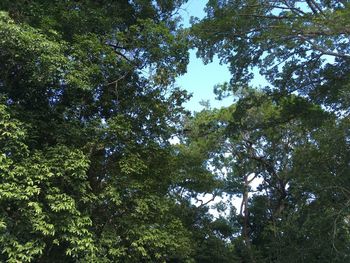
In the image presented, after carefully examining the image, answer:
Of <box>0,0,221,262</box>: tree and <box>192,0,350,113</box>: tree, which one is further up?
<box>192,0,350,113</box>: tree

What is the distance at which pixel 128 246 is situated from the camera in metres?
8.54

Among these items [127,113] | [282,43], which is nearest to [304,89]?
[282,43]

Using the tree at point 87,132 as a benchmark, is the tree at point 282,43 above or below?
above

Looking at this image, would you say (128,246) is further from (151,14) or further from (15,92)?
(151,14)

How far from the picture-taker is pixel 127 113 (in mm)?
9430

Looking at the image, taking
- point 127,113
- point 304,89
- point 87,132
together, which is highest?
point 304,89

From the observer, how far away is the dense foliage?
23.2 ft

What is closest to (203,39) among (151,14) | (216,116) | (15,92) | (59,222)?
(151,14)

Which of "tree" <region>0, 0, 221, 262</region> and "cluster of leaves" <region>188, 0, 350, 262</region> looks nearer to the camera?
"tree" <region>0, 0, 221, 262</region>

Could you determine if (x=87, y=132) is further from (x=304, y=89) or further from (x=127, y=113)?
(x=304, y=89)

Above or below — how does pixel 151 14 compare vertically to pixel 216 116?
below

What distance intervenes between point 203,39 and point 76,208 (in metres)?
5.21

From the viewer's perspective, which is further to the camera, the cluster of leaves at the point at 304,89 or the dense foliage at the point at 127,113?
the cluster of leaves at the point at 304,89

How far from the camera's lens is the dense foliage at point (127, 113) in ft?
23.2
